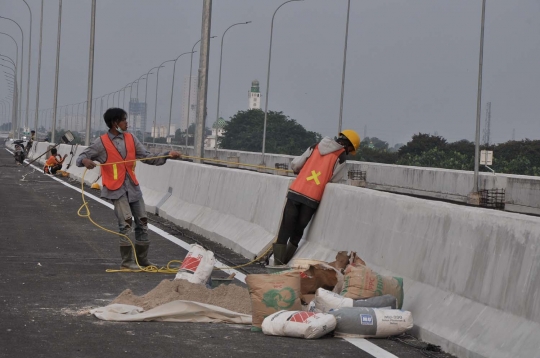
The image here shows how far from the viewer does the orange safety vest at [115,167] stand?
42.0ft

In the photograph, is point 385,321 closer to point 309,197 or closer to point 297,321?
point 297,321

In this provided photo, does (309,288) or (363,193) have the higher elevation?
(363,193)

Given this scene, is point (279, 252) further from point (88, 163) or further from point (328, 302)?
point (328, 302)

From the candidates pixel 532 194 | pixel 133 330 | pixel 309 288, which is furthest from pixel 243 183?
pixel 532 194

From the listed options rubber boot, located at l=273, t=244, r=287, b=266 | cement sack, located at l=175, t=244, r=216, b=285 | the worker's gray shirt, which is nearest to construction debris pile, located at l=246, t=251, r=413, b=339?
cement sack, located at l=175, t=244, r=216, b=285

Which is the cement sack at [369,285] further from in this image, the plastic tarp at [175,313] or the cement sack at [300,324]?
the plastic tarp at [175,313]

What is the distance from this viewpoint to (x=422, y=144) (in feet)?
308

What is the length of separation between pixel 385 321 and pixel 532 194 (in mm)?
25540

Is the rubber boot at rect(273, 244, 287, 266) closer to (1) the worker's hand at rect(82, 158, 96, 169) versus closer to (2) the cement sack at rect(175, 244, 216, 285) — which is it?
(2) the cement sack at rect(175, 244, 216, 285)

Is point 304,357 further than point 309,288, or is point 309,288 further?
point 309,288

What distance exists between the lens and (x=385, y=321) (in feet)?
28.2

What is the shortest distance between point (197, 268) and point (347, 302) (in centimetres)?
218

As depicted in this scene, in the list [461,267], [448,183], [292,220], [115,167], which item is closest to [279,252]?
[292,220]

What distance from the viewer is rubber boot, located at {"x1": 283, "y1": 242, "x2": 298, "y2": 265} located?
12.9 meters
